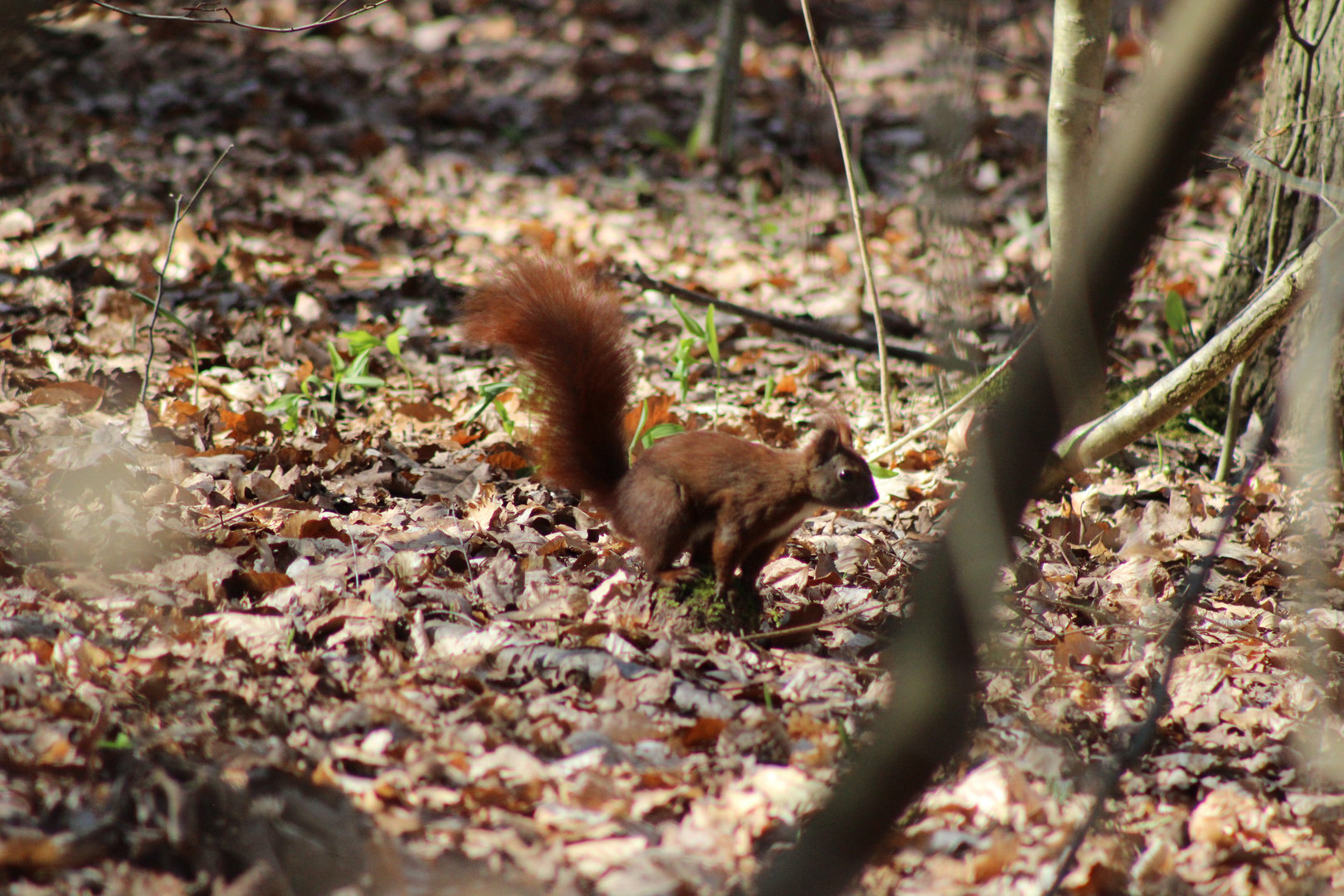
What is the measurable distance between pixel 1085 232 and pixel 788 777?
138 centimetres

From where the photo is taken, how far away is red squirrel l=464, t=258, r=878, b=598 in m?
2.82

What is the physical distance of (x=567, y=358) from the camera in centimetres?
300

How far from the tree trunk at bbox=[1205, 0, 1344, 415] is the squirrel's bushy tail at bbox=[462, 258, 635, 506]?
2.35 meters

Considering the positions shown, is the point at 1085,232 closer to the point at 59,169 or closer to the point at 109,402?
the point at 109,402

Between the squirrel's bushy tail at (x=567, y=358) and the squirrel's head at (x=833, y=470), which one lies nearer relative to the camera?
the squirrel's head at (x=833, y=470)

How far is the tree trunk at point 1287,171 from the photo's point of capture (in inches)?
Answer: 150

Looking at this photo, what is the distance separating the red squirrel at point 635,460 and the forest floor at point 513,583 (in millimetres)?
220

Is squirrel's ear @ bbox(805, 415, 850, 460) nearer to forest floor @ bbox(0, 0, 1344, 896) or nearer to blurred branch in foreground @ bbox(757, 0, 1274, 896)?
forest floor @ bbox(0, 0, 1344, 896)

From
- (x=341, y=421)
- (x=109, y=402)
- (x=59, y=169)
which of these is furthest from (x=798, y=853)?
(x=59, y=169)

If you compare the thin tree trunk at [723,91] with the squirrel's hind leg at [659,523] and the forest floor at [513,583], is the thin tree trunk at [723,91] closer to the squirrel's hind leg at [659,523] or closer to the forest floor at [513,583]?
the forest floor at [513,583]

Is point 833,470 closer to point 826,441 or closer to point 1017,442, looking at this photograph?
point 826,441

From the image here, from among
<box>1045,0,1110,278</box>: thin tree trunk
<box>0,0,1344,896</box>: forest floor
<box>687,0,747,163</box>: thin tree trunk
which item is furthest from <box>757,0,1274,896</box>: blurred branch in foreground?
<box>687,0,747,163</box>: thin tree trunk

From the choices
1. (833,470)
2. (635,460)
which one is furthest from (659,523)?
(833,470)

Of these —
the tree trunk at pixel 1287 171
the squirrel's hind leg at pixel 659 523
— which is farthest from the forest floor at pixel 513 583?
the tree trunk at pixel 1287 171
